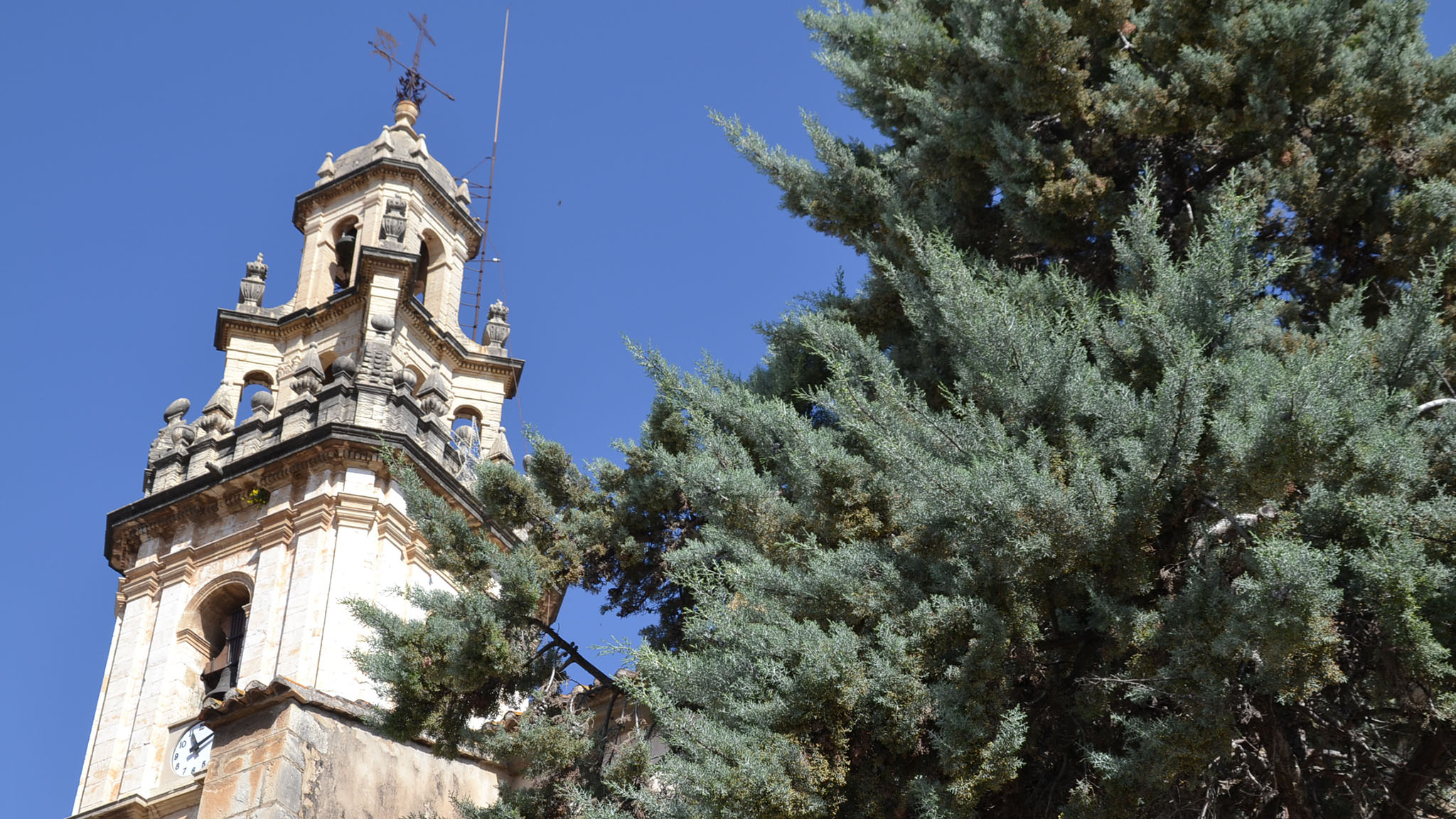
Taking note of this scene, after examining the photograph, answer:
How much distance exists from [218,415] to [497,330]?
5.62 m

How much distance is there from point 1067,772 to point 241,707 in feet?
23.2

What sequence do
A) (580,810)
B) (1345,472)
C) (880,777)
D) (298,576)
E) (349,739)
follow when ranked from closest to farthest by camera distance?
(1345,472), (880,777), (580,810), (349,739), (298,576)

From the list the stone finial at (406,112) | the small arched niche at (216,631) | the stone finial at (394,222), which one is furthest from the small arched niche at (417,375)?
the stone finial at (406,112)

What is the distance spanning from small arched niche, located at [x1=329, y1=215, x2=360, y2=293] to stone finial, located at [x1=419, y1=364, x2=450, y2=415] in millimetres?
4231

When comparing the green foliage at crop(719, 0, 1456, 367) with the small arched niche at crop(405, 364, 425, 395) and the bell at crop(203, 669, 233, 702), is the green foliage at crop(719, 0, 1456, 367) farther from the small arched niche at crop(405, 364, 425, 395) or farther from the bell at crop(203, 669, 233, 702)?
the small arched niche at crop(405, 364, 425, 395)

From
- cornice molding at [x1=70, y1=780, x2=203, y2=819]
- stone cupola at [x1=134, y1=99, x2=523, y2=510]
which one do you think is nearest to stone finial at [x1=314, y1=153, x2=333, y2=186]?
stone cupola at [x1=134, y1=99, x2=523, y2=510]

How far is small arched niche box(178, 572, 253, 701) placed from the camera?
19594mm

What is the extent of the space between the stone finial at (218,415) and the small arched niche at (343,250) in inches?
139

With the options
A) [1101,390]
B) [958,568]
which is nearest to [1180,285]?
[1101,390]

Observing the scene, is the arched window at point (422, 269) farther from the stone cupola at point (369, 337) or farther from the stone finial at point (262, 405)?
the stone finial at point (262, 405)

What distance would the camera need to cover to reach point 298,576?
19.1 m

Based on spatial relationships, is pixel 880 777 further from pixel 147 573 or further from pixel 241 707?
pixel 147 573

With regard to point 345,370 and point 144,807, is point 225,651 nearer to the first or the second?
point 144,807

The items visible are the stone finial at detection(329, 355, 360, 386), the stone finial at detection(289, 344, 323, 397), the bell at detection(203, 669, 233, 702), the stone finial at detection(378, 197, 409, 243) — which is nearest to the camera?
the bell at detection(203, 669, 233, 702)
